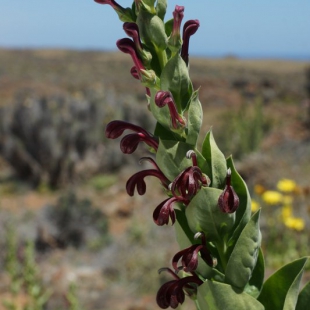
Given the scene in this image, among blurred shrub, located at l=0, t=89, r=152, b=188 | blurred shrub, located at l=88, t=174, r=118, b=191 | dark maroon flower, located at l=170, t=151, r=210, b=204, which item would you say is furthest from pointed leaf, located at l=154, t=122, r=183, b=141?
blurred shrub, located at l=0, t=89, r=152, b=188

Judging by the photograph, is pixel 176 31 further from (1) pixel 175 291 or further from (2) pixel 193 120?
(1) pixel 175 291

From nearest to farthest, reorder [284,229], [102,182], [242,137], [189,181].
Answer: [189,181], [284,229], [102,182], [242,137]

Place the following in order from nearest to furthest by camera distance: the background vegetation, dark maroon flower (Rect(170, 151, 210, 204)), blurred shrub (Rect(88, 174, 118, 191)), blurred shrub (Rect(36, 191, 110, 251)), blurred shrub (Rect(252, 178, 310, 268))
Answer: dark maroon flower (Rect(170, 151, 210, 204)) < the background vegetation < blurred shrub (Rect(252, 178, 310, 268)) < blurred shrub (Rect(36, 191, 110, 251)) < blurred shrub (Rect(88, 174, 118, 191))

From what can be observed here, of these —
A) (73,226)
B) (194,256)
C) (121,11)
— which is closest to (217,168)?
(194,256)

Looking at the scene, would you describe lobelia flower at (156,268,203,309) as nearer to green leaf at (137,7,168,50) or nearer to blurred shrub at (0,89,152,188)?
green leaf at (137,7,168,50)

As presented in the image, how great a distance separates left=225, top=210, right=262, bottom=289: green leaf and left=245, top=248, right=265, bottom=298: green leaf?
105mm

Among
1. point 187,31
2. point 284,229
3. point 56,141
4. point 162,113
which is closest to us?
point 162,113

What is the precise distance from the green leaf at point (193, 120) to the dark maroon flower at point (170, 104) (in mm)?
17

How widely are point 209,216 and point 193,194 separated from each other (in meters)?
0.06

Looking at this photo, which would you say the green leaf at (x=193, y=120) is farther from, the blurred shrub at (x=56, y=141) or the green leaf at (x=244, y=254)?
the blurred shrub at (x=56, y=141)

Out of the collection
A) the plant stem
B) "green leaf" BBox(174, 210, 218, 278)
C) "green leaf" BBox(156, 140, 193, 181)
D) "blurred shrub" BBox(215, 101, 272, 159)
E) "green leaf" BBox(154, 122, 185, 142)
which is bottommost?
"blurred shrub" BBox(215, 101, 272, 159)

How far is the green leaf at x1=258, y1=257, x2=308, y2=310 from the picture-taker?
3.90 ft

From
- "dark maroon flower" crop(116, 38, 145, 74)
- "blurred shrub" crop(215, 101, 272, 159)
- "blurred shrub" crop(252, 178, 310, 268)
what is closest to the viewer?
"dark maroon flower" crop(116, 38, 145, 74)

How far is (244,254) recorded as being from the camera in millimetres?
1135
